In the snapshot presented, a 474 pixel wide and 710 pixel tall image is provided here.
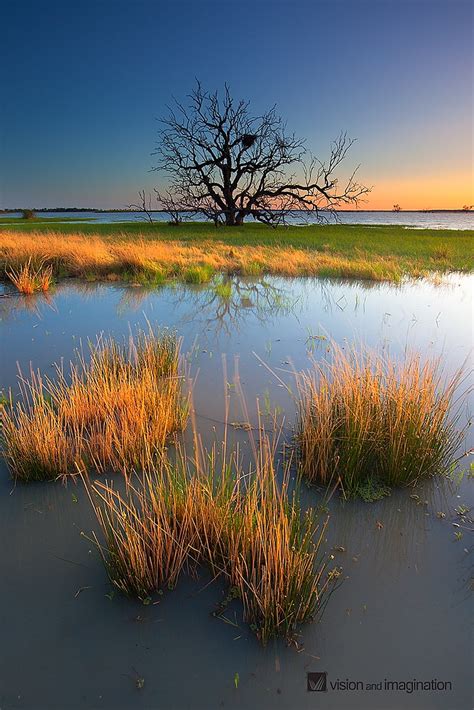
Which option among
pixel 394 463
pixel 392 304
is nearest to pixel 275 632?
pixel 394 463

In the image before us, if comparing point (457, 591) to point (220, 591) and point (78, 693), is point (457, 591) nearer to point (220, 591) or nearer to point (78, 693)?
point (220, 591)

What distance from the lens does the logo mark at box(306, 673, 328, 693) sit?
2.21 meters

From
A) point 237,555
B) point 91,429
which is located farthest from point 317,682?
point 91,429

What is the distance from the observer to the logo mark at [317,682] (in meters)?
2.21

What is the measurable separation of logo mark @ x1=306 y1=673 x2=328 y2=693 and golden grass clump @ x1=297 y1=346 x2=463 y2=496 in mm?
1482

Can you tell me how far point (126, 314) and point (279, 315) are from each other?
3.36 metres

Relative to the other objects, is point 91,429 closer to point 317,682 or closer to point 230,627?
point 230,627

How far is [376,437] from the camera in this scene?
3.87 meters

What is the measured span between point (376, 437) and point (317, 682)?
2.03 meters

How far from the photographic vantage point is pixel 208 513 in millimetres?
2859

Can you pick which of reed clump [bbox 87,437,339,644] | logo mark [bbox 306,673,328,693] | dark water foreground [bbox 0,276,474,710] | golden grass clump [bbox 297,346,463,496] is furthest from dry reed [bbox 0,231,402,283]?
logo mark [bbox 306,673,328,693]

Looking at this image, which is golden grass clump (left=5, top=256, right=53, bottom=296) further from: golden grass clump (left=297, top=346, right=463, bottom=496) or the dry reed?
golden grass clump (left=297, top=346, right=463, bottom=496)

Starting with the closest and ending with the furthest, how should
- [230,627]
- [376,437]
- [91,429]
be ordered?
[230,627] < [376,437] < [91,429]

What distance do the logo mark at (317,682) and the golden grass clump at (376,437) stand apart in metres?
1.48
